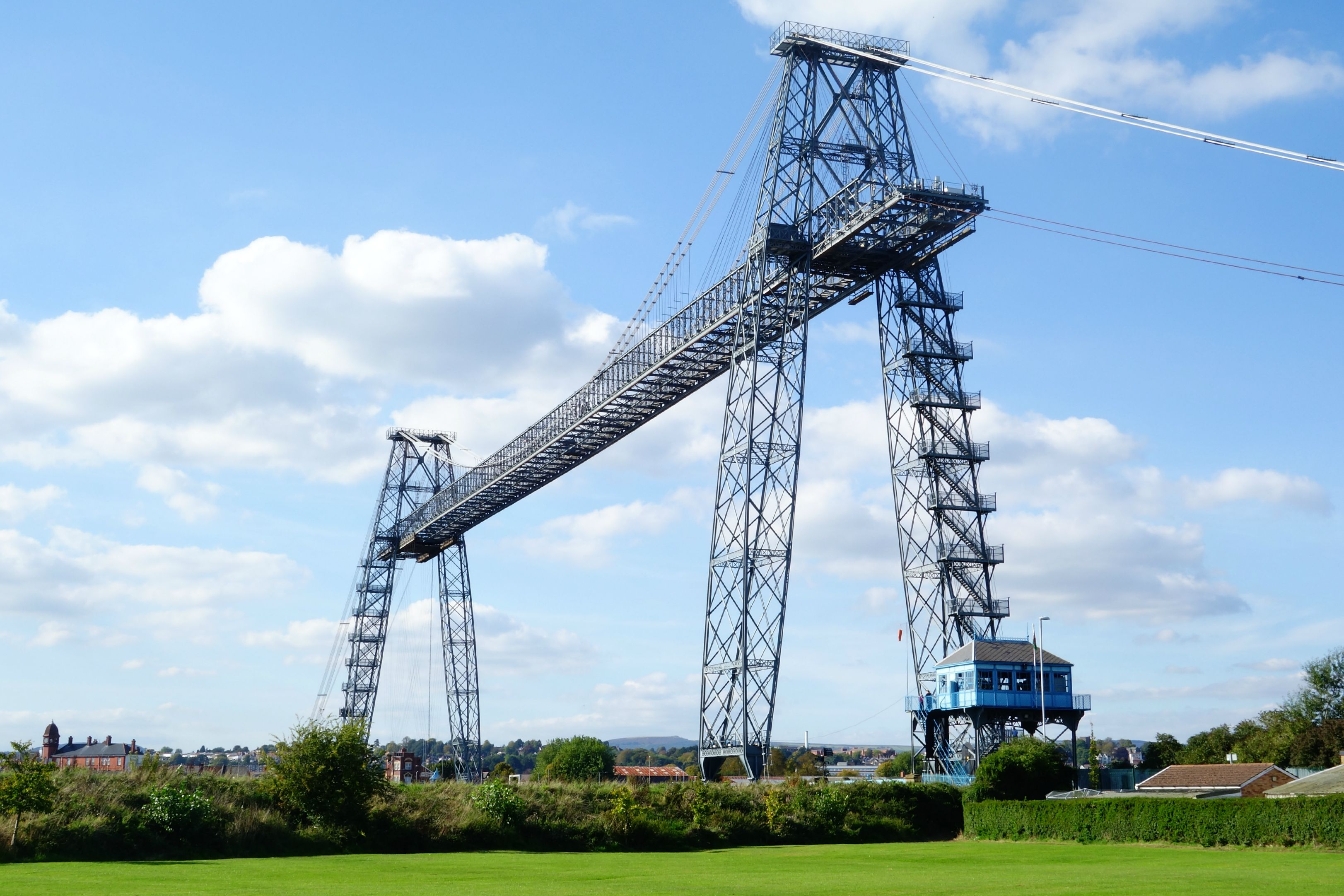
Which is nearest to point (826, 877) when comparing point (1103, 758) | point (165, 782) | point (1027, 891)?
point (1027, 891)

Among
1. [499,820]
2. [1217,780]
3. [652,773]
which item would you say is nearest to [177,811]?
[499,820]

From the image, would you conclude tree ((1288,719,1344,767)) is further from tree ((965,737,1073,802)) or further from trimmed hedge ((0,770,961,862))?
trimmed hedge ((0,770,961,862))

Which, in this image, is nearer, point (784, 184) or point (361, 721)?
point (361, 721)

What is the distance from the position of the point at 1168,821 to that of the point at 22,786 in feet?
93.9

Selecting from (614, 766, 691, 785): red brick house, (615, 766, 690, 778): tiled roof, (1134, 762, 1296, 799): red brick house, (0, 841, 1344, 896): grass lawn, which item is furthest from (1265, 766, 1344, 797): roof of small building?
(615, 766, 690, 778): tiled roof

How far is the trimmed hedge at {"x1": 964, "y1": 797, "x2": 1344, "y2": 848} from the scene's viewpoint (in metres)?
29.5

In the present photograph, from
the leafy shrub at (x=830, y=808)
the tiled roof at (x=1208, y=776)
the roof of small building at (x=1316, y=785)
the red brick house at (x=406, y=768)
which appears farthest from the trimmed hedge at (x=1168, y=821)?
the red brick house at (x=406, y=768)

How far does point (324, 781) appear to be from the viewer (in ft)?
100.0

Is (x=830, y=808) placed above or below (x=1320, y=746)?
above

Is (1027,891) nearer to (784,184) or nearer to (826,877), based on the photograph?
(826,877)

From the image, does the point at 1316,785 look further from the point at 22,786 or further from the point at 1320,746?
the point at 22,786

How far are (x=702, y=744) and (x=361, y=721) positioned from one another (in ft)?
35.4

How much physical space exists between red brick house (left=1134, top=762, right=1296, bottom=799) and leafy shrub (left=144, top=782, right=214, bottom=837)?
32.1 meters

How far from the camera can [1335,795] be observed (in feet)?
94.9
